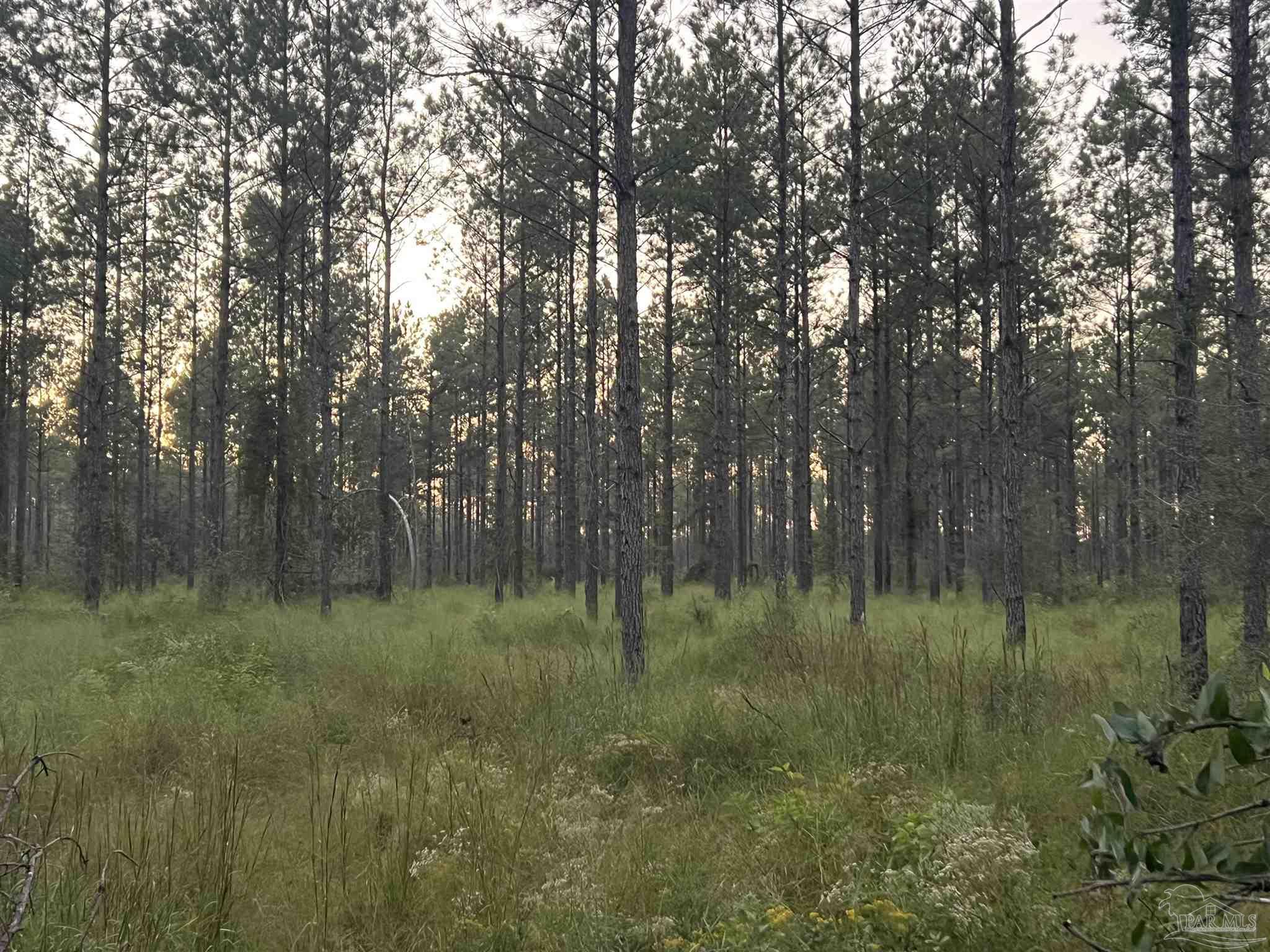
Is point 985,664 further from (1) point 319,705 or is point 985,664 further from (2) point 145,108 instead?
(2) point 145,108

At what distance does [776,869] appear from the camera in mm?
3234

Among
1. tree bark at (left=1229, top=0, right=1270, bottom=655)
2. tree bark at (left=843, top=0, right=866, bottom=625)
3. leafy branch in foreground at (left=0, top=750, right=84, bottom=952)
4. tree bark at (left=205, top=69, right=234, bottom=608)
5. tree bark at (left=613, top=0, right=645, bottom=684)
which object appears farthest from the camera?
tree bark at (left=205, top=69, right=234, bottom=608)

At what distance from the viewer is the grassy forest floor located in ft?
9.23

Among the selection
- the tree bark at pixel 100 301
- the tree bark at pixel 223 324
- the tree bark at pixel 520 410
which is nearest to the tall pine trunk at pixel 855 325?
the tree bark at pixel 520 410

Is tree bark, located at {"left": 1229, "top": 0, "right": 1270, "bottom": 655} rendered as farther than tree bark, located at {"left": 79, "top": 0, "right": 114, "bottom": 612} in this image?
No

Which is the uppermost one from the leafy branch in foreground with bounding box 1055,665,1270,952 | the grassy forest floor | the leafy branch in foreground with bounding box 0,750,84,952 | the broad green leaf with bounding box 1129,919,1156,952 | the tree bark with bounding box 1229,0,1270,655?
the tree bark with bounding box 1229,0,1270,655

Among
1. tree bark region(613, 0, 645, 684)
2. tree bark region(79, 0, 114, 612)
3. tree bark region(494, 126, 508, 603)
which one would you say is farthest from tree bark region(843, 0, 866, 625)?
tree bark region(79, 0, 114, 612)

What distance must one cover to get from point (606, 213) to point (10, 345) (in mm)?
19396

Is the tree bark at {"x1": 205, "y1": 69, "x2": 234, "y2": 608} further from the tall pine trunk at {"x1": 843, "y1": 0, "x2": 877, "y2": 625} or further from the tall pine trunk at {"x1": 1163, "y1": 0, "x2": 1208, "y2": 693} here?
the tall pine trunk at {"x1": 1163, "y1": 0, "x2": 1208, "y2": 693}

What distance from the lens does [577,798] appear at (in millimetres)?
4004

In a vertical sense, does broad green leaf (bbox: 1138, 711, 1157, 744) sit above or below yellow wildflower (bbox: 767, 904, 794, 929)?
above

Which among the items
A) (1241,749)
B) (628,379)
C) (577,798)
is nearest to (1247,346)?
(628,379)

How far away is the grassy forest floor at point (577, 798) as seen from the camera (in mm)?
2812

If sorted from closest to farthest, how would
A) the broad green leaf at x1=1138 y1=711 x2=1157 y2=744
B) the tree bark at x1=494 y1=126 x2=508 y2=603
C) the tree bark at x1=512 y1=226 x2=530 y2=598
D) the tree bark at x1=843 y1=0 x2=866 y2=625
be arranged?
the broad green leaf at x1=1138 y1=711 x2=1157 y2=744 < the tree bark at x1=843 y1=0 x2=866 y2=625 < the tree bark at x1=494 y1=126 x2=508 y2=603 < the tree bark at x1=512 y1=226 x2=530 y2=598
